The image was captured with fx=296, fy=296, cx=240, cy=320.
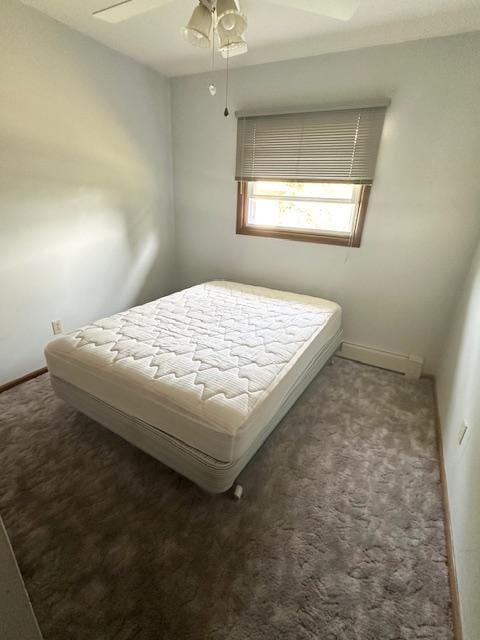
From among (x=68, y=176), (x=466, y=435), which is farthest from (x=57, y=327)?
(x=466, y=435)

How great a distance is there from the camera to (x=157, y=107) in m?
2.83

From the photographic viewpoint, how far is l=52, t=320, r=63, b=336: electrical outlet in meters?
2.40

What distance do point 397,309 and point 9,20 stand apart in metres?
3.26

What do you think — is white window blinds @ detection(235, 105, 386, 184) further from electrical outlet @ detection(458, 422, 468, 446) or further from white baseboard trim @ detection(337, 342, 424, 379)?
electrical outlet @ detection(458, 422, 468, 446)

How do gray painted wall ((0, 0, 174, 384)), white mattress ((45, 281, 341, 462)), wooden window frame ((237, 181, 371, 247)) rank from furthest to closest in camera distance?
wooden window frame ((237, 181, 371, 247)) → gray painted wall ((0, 0, 174, 384)) → white mattress ((45, 281, 341, 462))

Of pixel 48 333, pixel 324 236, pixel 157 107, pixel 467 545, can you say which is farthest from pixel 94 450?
pixel 157 107

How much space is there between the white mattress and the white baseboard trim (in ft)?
1.72

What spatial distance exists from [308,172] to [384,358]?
5.61 feet

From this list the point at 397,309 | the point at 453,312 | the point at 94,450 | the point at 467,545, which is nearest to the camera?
the point at 467,545

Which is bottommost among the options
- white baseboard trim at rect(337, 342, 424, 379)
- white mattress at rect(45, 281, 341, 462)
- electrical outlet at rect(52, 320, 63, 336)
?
white baseboard trim at rect(337, 342, 424, 379)

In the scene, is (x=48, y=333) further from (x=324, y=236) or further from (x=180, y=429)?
(x=324, y=236)

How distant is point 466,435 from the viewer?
137 centimetres

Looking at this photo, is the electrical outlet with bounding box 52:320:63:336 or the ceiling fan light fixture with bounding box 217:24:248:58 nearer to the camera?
the ceiling fan light fixture with bounding box 217:24:248:58

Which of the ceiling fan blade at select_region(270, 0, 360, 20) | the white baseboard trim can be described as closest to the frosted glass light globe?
the ceiling fan blade at select_region(270, 0, 360, 20)
